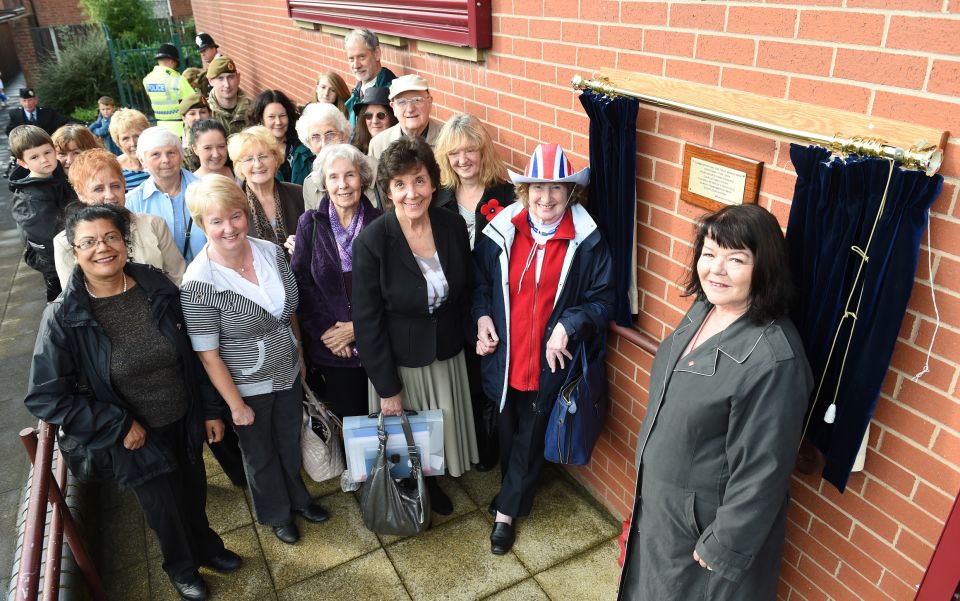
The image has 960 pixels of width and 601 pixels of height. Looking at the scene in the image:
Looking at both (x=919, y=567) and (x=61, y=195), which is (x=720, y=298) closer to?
(x=919, y=567)

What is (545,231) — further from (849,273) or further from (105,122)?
(105,122)

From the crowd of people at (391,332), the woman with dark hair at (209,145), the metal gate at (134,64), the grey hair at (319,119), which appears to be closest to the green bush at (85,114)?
the metal gate at (134,64)

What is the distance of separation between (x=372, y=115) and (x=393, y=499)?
2.60 meters

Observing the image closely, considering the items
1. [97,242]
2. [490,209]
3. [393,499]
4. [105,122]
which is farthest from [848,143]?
[105,122]

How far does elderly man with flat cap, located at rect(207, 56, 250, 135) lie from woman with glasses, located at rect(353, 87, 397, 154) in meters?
1.94

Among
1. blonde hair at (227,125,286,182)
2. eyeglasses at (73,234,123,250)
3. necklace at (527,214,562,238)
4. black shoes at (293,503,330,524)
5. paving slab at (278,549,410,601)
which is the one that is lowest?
paving slab at (278,549,410,601)

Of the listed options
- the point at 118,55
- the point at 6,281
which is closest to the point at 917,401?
the point at 6,281

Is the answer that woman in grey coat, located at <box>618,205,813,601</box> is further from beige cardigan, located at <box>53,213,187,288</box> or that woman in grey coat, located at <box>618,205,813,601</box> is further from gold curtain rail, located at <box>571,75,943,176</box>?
beige cardigan, located at <box>53,213,187,288</box>

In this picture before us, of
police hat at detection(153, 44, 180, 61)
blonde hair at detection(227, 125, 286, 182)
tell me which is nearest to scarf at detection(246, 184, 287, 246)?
blonde hair at detection(227, 125, 286, 182)

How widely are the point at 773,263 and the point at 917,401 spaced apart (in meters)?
0.58

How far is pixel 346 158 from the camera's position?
325cm

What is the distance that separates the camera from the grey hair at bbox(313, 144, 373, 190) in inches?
129

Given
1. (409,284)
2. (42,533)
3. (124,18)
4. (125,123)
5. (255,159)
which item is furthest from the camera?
(124,18)

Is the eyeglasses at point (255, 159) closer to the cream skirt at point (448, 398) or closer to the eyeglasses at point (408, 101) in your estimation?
the eyeglasses at point (408, 101)
